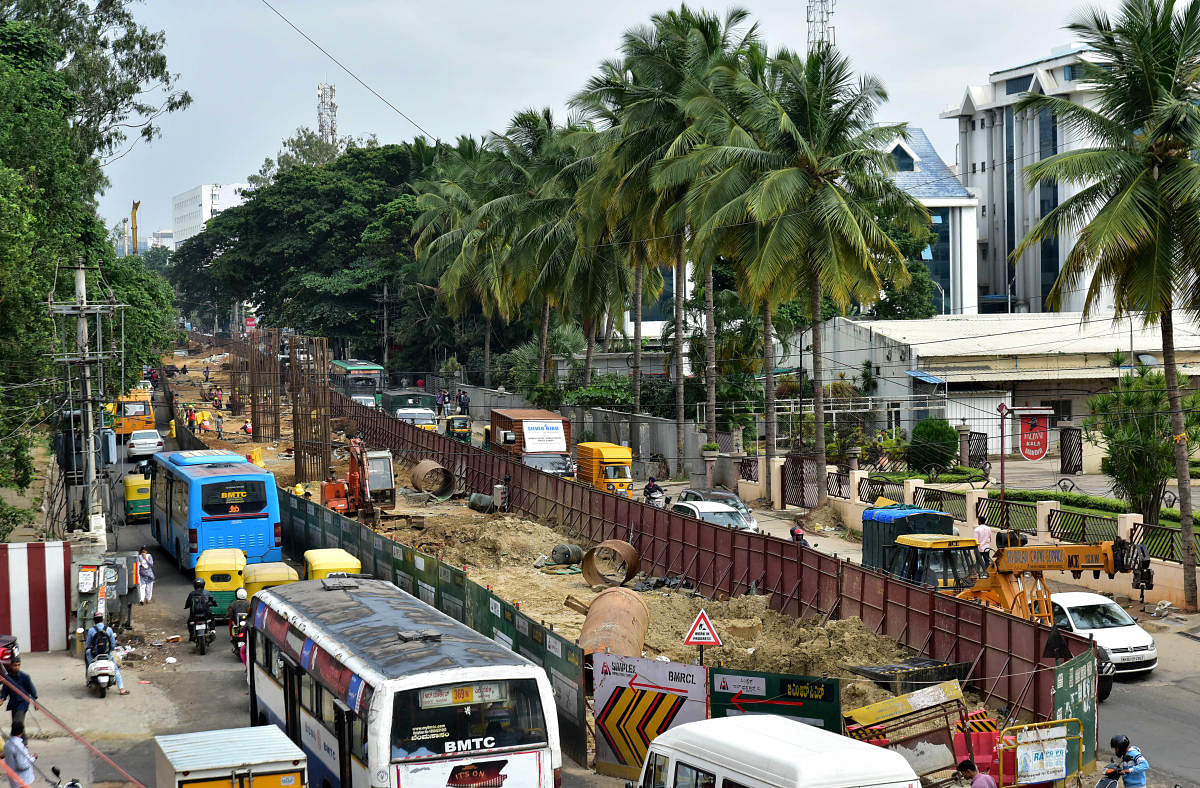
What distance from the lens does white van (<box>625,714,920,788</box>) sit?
9.67 meters

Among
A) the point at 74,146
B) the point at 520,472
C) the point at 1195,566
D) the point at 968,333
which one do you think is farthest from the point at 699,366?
the point at 1195,566

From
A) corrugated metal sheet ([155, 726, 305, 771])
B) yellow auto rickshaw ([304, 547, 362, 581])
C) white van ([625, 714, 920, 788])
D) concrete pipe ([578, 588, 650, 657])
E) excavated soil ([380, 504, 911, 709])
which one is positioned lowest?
excavated soil ([380, 504, 911, 709])

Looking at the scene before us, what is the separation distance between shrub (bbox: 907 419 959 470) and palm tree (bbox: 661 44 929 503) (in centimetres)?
888

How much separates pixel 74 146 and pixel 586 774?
141 ft

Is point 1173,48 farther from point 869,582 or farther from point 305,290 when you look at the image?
point 305,290

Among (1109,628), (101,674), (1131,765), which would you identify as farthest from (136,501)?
(1131,765)

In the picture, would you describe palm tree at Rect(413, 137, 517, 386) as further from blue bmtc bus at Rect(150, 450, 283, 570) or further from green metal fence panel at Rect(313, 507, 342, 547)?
blue bmtc bus at Rect(150, 450, 283, 570)

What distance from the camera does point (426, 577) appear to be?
24.5m

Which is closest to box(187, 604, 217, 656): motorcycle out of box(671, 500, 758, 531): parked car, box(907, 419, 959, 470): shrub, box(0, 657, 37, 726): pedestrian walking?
box(0, 657, 37, 726): pedestrian walking

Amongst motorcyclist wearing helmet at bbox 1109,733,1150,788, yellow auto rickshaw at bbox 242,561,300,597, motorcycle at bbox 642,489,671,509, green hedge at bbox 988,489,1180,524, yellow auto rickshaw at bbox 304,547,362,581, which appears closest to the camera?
motorcyclist wearing helmet at bbox 1109,733,1150,788

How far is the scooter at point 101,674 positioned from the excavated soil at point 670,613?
8.56 m

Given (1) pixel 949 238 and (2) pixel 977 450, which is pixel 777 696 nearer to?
(2) pixel 977 450

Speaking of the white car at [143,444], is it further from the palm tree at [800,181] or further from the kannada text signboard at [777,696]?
the kannada text signboard at [777,696]

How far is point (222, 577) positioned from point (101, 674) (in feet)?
16.5
